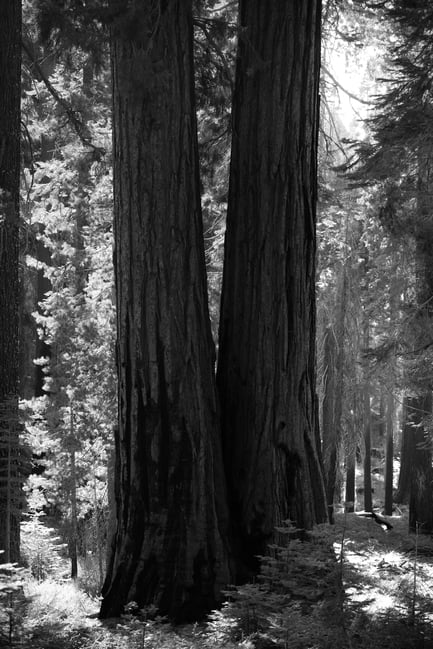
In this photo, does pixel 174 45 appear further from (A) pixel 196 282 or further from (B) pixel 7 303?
(B) pixel 7 303

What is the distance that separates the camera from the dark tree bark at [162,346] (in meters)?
6.00

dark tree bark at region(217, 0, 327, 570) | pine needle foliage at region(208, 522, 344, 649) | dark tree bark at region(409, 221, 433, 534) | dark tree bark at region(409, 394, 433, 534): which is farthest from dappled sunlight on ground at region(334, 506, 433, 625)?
dark tree bark at region(409, 394, 433, 534)

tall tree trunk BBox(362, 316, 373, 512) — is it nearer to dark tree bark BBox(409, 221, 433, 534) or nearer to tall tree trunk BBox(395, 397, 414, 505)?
tall tree trunk BBox(395, 397, 414, 505)

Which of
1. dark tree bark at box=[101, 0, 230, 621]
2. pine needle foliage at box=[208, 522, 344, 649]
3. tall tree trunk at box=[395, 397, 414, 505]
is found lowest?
tall tree trunk at box=[395, 397, 414, 505]

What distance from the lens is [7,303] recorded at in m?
8.73

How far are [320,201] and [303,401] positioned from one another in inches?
266

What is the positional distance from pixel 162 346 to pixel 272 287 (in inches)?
43.8

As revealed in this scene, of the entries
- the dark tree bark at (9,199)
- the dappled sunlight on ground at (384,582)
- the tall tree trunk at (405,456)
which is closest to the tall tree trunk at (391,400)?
the tall tree trunk at (405,456)

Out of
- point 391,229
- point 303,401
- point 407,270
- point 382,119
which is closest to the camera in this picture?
point 303,401

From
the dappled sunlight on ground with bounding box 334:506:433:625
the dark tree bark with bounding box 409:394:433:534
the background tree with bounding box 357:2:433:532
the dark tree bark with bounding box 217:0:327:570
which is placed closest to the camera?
the dappled sunlight on ground with bounding box 334:506:433:625

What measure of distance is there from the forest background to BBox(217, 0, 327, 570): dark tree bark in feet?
2.82

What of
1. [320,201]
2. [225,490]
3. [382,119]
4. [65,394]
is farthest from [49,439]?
[225,490]

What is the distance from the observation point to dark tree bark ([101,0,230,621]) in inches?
236

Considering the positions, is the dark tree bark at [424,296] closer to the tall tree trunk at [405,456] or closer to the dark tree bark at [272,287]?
the tall tree trunk at [405,456]
